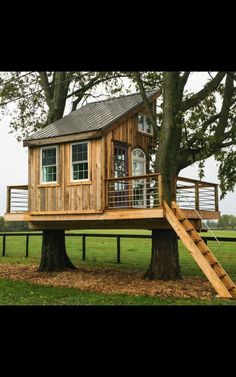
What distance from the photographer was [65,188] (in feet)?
40.0

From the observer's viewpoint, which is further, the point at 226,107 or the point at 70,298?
the point at 226,107

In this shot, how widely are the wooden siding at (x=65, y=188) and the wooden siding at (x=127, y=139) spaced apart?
0.29 meters

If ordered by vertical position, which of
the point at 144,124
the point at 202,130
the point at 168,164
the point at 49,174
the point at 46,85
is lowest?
the point at 49,174

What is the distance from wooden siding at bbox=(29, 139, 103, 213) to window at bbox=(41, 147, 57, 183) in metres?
0.15

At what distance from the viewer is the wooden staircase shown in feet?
31.5

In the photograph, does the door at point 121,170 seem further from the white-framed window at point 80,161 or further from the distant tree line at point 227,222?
the distant tree line at point 227,222

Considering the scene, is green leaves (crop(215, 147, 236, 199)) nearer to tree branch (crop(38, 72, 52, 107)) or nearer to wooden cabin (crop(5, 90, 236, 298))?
wooden cabin (crop(5, 90, 236, 298))

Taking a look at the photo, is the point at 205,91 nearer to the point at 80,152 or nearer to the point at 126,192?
the point at 126,192

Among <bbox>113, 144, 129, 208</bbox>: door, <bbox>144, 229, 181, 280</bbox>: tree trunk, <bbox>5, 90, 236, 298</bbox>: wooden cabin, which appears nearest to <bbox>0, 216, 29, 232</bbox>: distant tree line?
<bbox>5, 90, 236, 298</bbox>: wooden cabin

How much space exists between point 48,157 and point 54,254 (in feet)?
12.3

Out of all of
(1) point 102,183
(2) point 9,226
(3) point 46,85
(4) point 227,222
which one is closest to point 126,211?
(1) point 102,183
